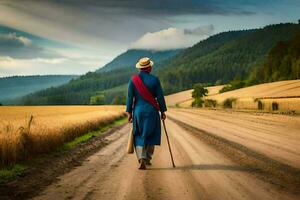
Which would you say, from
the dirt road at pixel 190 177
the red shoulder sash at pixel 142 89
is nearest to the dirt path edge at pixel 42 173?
the dirt road at pixel 190 177

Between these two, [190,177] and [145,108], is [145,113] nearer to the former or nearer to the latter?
[145,108]

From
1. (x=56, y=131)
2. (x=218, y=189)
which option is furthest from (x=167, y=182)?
(x=56, y=131)

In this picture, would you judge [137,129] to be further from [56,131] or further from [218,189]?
[56,131]

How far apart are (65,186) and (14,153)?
4269 millimetres

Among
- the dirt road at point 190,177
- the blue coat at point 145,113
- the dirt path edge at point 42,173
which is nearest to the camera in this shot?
the dirt road at point 190,177

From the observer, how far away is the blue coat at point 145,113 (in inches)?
449

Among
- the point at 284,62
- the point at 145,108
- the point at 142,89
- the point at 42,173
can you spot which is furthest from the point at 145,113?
the point at 284,62

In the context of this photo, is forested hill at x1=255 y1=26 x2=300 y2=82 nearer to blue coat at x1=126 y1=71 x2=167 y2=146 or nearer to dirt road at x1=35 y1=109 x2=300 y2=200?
dirt road at x1=35 y1=109 x2=300 y2=200

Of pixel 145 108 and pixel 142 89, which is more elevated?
pixel 142 89

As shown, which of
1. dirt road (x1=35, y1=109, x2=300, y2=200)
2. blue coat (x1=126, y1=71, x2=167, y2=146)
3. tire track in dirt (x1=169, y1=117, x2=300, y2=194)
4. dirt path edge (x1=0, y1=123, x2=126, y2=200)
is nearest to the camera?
dirt road (x1=35, y1=109, x2=300, y2=200)

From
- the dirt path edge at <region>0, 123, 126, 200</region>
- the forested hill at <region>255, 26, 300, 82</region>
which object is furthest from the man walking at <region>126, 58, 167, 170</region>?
the forested hill at <region>255, 26, 300, 82</region>

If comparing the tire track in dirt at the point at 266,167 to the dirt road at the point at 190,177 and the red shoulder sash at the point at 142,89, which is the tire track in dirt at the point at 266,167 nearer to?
the dirt road at the point at 190,177

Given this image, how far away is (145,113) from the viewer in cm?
1147

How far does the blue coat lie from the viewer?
1141 centimetres
